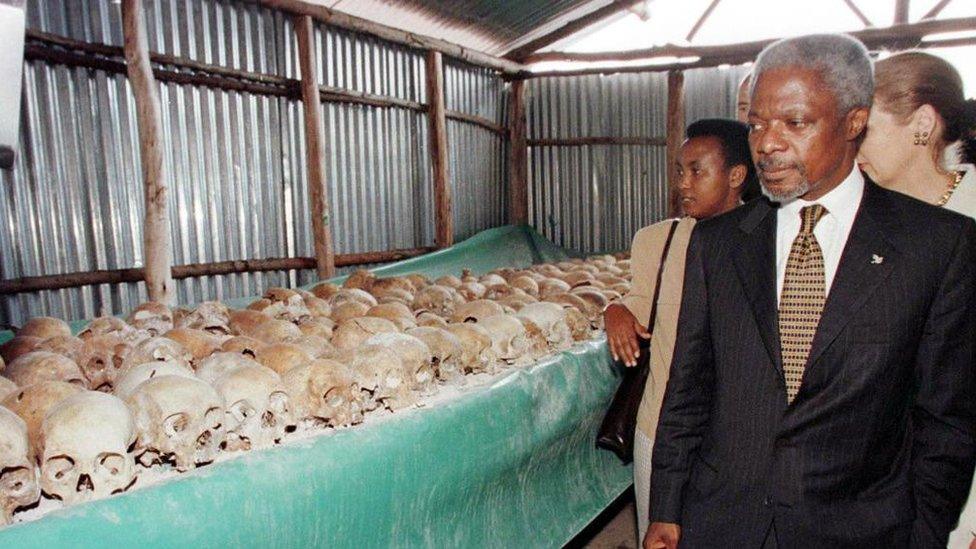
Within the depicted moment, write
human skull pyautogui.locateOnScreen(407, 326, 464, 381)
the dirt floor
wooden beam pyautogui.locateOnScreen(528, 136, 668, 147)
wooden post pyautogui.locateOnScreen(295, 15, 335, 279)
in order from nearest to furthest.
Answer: human skull pyautogui.locateOnScreen(407, 326, 464, 381) < the dirt floor < wooden post pyautogui.locateOnScreen(295, 15, 335, 279) < wooden beam pyautogui.locateOnScreen(528, 136, 668, 147)

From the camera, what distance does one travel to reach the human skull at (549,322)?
3.51 metres

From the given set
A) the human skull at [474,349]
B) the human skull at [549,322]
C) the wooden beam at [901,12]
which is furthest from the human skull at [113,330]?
the wooden beam at [901,12]

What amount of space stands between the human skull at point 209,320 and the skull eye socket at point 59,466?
1.24 metres

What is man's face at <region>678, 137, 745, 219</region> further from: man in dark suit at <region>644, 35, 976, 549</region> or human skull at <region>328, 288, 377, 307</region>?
human skull at <region>328, 288, 377, 307</region>

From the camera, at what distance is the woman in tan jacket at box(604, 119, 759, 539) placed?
2.22 m

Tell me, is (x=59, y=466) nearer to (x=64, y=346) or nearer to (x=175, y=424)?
(x=175, y=424)

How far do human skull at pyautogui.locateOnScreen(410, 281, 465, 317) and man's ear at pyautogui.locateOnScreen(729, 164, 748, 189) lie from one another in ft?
6.04

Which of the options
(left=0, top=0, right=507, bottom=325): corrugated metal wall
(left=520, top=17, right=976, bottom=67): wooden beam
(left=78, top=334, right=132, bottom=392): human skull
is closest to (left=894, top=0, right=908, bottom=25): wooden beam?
(left=520, top=17, right=976, bottom=67): wooden beam

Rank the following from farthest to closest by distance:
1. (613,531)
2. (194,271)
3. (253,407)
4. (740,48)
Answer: (740,48)
(194,271)
(613,531)
(253,407)

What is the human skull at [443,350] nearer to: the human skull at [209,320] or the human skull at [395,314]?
the human skull at [395,314]

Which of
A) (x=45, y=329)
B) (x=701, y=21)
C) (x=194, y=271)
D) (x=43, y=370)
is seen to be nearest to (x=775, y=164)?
(x=43, y=370)

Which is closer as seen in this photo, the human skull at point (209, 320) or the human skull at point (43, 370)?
the human skull at point (43, 370)

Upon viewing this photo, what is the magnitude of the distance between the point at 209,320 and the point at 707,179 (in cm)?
233

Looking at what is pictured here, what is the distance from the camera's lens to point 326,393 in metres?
2.38
